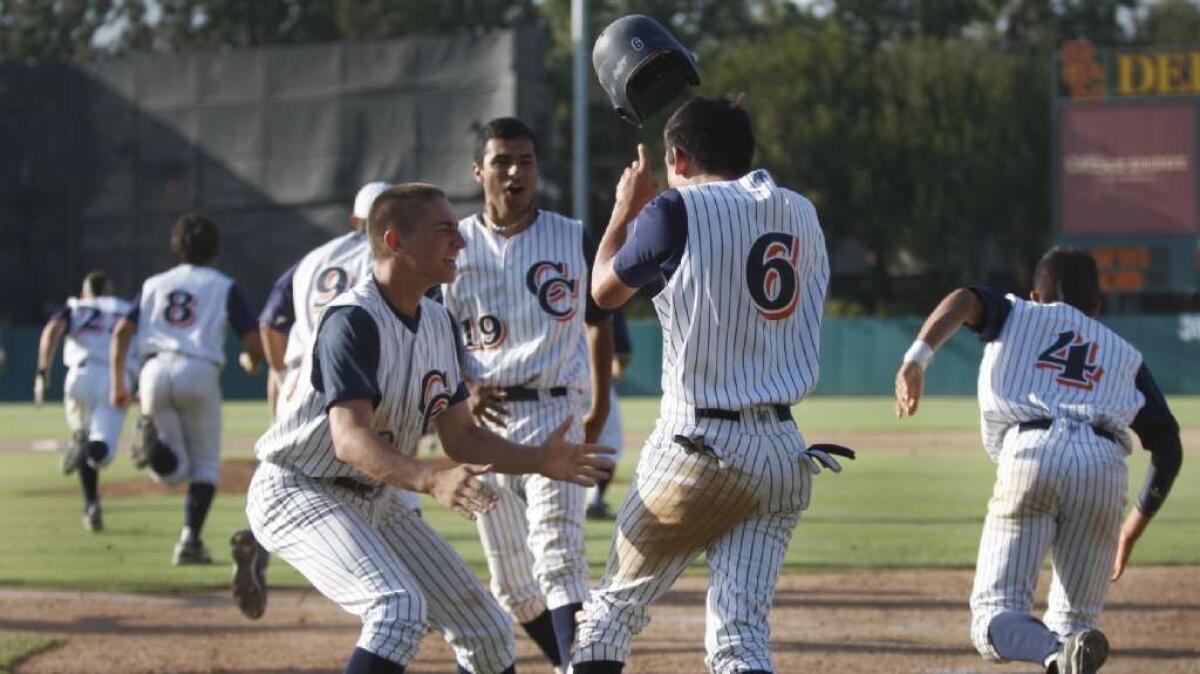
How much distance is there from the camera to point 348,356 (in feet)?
16.0

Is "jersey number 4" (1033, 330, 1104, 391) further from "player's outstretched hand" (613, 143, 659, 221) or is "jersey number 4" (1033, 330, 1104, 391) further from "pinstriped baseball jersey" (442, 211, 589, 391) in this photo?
"pinstriped baseball jersey" (442, 211, 589, 391)

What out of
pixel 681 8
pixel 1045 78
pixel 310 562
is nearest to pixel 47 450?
pixel 310 562

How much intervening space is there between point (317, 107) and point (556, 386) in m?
21.5

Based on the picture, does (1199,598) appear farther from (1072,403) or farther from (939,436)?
(939,436)

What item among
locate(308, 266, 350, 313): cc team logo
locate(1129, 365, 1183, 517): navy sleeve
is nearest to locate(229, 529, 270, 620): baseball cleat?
locate(308, 266, 350, 313): cc team logo

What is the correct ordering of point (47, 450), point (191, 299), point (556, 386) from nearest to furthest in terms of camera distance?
point (556, 386) → point (191, 299) → point (47, 450)

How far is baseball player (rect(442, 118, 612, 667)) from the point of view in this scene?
21.5ft

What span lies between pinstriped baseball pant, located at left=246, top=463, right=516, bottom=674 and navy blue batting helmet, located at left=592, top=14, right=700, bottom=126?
1.41 metres

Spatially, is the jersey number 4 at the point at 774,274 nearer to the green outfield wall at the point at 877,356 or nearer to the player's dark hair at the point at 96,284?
the player's dark hair at the point at 96,284

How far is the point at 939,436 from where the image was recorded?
873 inches

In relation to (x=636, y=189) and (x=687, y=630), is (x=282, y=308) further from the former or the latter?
(x=636, y=189)

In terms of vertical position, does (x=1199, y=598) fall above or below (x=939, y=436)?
above

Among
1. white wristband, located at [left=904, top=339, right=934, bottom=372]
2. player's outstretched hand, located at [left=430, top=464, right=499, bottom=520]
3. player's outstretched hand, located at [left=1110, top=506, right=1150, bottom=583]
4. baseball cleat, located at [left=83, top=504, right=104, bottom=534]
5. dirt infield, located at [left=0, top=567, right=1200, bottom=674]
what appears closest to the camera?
player's outstretched hand, located at [left=430, top=464, right=499, bottom=520]

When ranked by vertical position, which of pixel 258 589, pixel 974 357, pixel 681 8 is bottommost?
pixel 974 357
